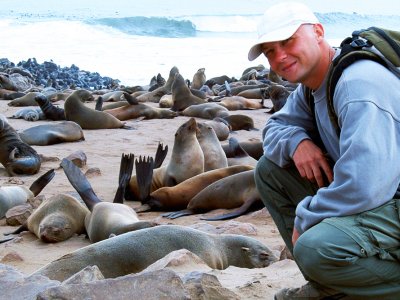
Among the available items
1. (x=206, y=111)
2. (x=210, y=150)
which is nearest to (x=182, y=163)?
(x=210, y=150)

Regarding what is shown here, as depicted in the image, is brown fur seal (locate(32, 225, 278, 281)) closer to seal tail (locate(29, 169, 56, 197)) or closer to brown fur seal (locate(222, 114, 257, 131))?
seal tail (locate(29, 169, 56, 197))

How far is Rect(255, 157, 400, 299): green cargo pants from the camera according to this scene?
197cm

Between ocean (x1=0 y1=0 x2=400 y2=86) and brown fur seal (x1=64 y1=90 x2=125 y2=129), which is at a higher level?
brown fur seal (x1=64 y1=90 x2=125 y2=129)

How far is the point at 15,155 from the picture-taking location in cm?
703

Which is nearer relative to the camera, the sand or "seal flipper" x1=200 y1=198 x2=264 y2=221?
the sand

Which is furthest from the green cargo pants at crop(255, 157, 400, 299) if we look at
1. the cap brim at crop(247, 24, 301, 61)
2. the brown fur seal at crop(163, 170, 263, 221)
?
the brown fur seal at crop(163, 170, 263, 221)

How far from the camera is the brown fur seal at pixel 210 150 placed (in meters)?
6.31

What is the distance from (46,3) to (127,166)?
160 ft

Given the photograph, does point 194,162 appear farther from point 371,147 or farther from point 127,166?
point 371,147

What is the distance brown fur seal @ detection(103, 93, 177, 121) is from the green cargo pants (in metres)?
8.63

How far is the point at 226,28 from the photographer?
40219 mm

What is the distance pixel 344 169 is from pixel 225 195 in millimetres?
3413

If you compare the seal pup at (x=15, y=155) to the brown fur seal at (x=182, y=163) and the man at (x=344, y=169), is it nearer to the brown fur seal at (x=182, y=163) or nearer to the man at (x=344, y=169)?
the brown fur seal at (x=182, y=163)

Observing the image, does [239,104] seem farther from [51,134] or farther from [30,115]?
[51,134]
